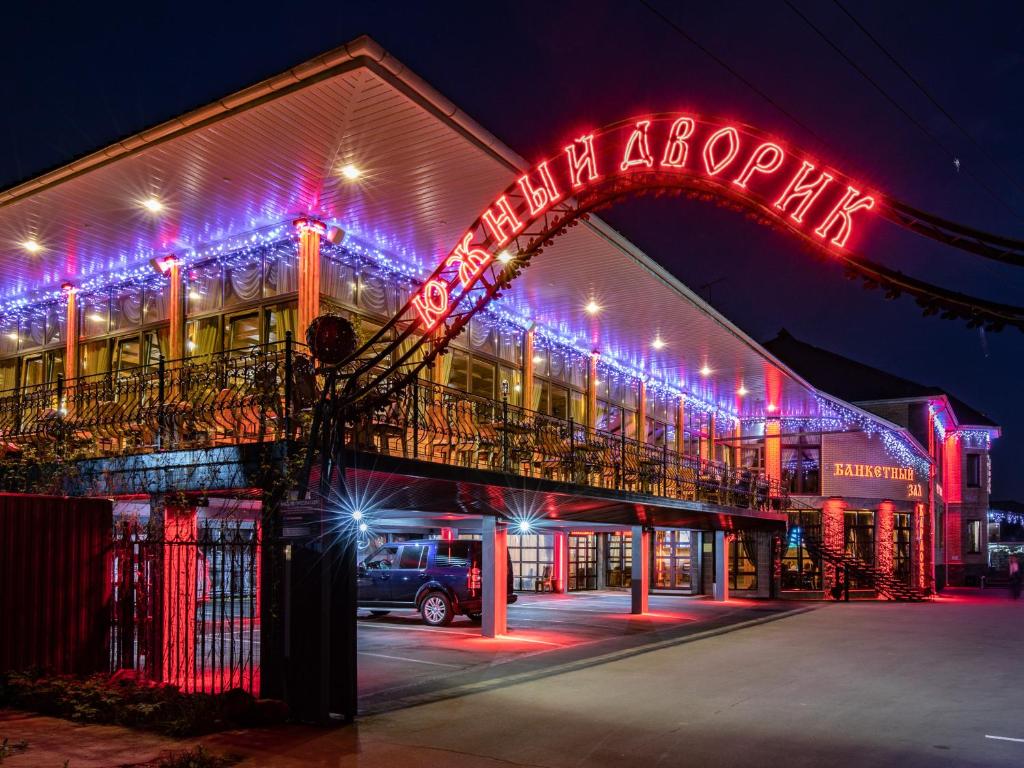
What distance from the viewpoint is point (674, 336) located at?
79.6 feet

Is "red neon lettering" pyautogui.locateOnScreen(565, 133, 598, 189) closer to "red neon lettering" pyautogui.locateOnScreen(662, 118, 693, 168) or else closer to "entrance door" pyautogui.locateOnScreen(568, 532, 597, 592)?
"red neon lettering" pyautogui.locateOnScreen(662, 118, 693, 168)

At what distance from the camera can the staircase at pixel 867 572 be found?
34156mm

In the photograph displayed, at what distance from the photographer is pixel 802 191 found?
30.0ft

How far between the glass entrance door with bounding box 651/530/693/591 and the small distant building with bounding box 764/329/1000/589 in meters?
11.3

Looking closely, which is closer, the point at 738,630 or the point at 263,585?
the point at 263,585

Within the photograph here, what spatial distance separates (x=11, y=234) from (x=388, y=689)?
10283 mm

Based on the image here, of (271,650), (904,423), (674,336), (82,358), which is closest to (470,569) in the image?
(674,336)

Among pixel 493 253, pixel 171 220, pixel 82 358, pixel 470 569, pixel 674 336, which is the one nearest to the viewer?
pixel 493 253

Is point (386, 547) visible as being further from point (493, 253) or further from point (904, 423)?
point (904, 423)

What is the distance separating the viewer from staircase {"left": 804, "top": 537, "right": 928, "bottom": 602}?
1345 inches

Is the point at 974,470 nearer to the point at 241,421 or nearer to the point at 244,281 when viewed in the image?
the point at 244,281

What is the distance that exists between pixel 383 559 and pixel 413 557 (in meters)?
0.99

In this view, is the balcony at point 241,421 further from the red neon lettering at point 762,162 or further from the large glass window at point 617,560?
the large glass window at point 617,560

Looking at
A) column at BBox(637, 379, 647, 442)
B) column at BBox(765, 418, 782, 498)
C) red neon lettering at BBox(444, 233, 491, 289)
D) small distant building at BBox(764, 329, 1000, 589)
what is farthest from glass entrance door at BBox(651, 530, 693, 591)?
red neon lettering at BBox(444, 233, 491, 289)
